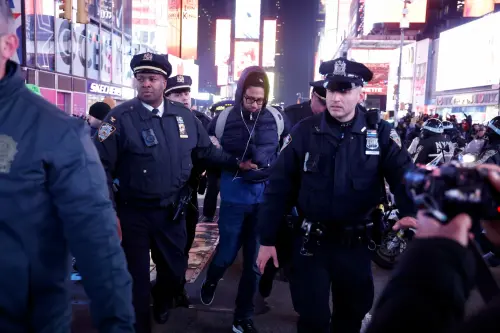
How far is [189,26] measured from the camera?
55281mm

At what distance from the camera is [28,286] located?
1.90m

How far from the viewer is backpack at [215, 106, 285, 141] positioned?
528 centimetres

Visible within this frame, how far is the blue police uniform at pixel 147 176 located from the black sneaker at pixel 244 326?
80 cm

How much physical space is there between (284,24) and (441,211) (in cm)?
19748

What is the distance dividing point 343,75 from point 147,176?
1.76 m

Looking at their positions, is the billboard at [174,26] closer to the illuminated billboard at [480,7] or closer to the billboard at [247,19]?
the illuminated billboard at [480,7]

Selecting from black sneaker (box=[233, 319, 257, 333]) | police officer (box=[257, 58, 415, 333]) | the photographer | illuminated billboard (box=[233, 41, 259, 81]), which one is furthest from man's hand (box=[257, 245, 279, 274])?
illuminated billboard (box=[233, 41, 259, 81])

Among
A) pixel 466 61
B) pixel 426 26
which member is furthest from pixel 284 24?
pixel 466 61

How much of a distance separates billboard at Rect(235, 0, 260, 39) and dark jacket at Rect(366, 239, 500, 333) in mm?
87000

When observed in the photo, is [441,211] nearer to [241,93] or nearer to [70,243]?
[70,243]

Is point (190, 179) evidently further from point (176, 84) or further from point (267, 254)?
point (176, 84)

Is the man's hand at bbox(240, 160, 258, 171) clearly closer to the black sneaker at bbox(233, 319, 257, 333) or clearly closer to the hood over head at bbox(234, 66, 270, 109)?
the hood over head at bbox(234, 66, 270, 109)

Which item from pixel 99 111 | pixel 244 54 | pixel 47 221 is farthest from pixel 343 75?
pixel 244 54

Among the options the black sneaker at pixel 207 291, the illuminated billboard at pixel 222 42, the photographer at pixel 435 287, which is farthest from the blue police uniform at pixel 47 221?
the illuminated billboard at pixel 222 42
